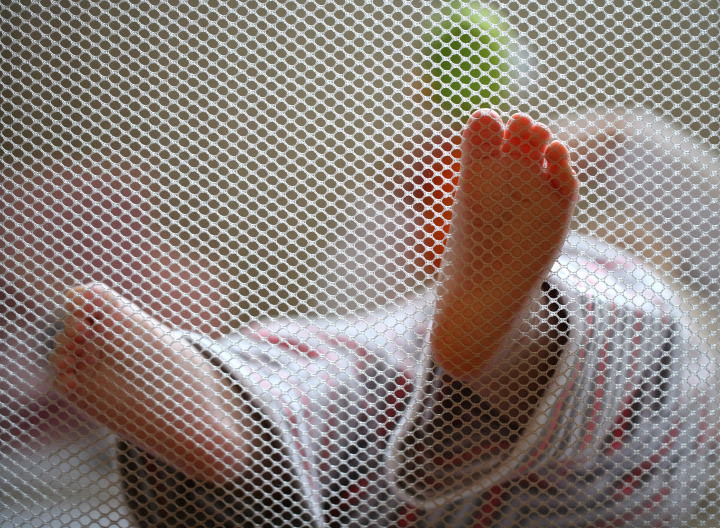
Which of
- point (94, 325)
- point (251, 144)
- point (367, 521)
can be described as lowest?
point (367, 521)

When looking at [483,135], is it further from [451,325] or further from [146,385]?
[146,385]

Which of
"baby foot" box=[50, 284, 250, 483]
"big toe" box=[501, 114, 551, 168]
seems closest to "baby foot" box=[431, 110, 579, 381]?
"big toe" box=[501, 114, 551, 168]

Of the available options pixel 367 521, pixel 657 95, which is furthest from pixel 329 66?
pixel 367 521

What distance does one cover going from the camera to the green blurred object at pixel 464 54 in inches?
11.4

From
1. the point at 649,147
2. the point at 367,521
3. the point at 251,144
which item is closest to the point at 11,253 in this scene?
the point at 251,144

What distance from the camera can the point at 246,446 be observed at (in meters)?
0.34

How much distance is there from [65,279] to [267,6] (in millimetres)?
249

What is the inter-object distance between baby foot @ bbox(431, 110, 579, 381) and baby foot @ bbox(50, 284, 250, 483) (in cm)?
18

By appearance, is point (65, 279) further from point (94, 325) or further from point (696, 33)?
point (696, 33)

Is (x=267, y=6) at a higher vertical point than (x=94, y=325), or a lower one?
higher

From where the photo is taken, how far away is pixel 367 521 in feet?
1.14

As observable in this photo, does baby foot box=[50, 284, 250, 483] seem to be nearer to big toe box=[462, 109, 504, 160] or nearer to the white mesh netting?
the white mesh netting

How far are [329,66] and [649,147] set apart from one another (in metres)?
0.23

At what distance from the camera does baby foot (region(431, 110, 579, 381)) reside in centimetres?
30
